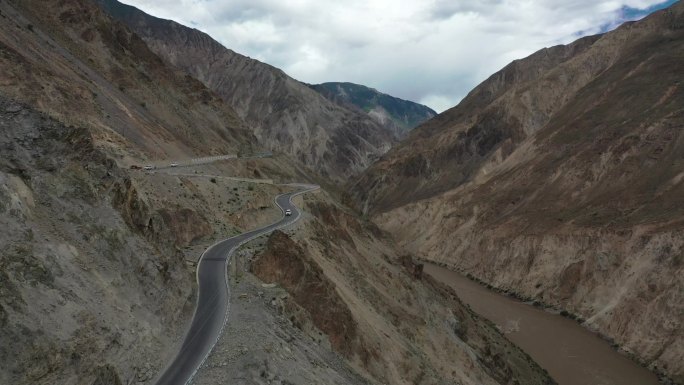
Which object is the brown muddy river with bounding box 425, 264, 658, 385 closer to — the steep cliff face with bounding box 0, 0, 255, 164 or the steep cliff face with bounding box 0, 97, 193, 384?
the steep cliff face with bounding box 0, 97, 193, 384

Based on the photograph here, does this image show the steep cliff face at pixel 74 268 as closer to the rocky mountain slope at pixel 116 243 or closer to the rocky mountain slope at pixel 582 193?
the rocky mountain slope at pixel 116 243

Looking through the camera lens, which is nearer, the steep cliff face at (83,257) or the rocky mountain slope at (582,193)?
the steep cliff face at (83,257)

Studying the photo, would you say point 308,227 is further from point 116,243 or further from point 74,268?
point 74,268

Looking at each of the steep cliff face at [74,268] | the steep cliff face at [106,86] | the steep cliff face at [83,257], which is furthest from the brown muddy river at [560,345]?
the steep cliff face at [106,86]

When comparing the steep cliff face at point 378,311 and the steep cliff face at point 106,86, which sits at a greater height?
the steep cliff face at point 106,86

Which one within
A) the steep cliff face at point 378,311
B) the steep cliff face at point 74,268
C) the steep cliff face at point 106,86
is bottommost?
the steep cliff face at point 378,311

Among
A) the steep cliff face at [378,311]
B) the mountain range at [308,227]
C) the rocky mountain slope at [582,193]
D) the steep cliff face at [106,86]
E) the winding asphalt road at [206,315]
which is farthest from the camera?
the rocky mountain slope at [582,193]
